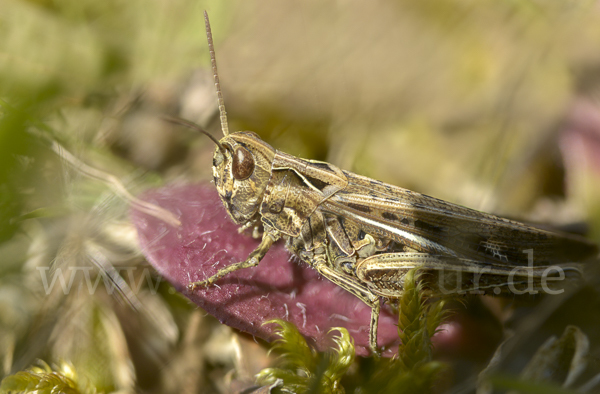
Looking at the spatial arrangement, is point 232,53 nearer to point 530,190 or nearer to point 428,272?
point 428,272

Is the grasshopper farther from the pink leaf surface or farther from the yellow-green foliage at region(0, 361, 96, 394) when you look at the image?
the yellow-green foliage at region(0, 361, 96, 394)

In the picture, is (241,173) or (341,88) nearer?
(241,173)

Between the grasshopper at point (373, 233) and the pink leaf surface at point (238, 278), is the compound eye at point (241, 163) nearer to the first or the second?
the grasshopper at point (373, 233)

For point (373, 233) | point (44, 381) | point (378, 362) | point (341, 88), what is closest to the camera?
point (44, 381)

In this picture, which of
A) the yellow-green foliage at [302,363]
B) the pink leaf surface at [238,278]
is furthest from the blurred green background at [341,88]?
the yellow-green foliage at [302,363]

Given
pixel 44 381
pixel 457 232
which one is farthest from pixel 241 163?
pixel 44 381

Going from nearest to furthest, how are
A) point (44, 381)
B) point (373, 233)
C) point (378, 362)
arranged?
point (44, 381) → point (378, 362) → point (373, 233)

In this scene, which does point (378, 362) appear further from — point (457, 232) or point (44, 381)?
point (44, 381)

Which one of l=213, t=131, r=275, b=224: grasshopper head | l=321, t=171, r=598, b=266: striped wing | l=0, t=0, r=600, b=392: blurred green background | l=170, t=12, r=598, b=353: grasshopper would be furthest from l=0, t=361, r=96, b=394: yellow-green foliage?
l=321, t=171, r=598, b=266: striped wing
